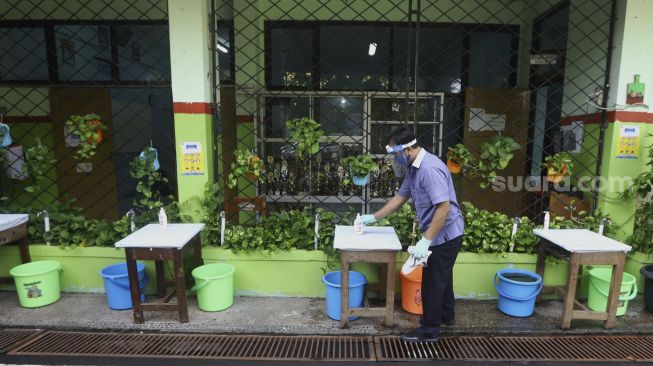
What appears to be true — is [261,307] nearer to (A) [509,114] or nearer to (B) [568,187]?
(B) [568,187]

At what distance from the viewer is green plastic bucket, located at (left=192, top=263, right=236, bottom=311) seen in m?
3.51

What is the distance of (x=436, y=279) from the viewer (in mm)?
3086

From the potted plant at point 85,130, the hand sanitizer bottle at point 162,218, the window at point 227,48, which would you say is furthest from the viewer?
the window at point 227,48

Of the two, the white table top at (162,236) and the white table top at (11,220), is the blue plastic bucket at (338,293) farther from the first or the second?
the white table top at (11,220)

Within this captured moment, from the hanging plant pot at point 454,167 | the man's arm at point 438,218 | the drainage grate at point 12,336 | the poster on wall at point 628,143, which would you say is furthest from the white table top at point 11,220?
the poster on wall at point 628,143

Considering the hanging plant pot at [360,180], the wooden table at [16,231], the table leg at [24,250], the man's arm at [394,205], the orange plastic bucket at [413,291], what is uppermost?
the hanging plant pot at [360,180]

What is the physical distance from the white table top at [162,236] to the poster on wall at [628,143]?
156 inches

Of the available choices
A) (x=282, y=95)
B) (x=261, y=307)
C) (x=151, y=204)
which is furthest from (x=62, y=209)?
(x=282, y=95)

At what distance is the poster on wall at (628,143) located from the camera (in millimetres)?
3771

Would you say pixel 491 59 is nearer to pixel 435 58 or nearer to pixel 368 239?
pixel 435 58

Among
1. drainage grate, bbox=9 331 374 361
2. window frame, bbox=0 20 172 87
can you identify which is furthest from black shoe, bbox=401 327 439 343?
window frame, bbox=0 20 172 87

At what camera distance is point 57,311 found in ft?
11.8

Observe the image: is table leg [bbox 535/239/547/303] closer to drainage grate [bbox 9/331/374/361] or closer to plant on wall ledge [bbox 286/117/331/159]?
drainage grate [bbox 9/331/374/361]

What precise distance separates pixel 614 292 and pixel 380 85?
406 cm
